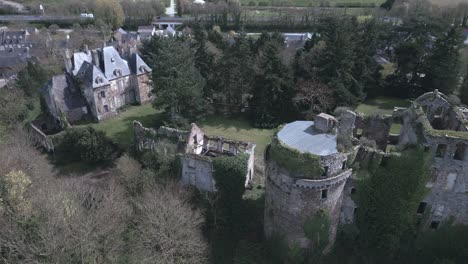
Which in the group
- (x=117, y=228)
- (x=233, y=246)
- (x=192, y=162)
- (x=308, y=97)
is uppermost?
(x=308, y=97)

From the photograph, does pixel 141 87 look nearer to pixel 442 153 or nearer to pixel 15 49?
pixel 442 153

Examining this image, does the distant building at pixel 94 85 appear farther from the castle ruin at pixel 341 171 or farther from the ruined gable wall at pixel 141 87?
the castle ruin at pixel 341 171

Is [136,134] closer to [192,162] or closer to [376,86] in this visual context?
[192,162]

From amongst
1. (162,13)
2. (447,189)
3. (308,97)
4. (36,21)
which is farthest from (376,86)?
(36,21)

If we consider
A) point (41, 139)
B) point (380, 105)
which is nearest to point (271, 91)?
point (380, 105)

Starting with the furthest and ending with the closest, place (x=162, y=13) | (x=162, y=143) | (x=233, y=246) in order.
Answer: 1. (x=162, y=13)
2. (x=162, y=143)
3. (x=233, y=246)

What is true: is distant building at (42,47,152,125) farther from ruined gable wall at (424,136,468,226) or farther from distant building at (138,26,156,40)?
distant building at (138,26,156,40)
